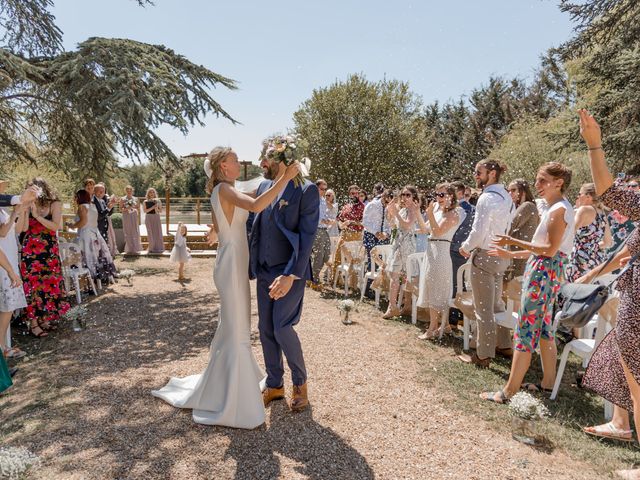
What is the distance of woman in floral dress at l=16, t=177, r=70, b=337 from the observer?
6.27 metres

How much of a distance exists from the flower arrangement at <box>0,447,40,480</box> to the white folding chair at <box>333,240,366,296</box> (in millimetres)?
6861

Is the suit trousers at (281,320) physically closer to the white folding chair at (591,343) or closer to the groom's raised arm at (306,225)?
the groom's raised arm at (306,225)

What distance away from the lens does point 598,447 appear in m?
3.50

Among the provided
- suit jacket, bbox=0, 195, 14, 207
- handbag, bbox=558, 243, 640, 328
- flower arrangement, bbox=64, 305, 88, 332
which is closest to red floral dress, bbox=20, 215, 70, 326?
flower arrangement, bbox=64, 305, 88, 332

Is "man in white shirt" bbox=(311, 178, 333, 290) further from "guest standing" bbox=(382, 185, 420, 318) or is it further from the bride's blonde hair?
the bride's blonde hair

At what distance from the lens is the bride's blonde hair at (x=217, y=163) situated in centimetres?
364

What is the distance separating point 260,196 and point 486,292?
2897 millimetres

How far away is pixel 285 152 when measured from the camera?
3.62 metres

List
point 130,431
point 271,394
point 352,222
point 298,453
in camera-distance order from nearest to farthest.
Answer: point 298,453 → point 130,431 → point 271,394 → point 352,222

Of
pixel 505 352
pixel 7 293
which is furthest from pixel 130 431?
pixel 505 352

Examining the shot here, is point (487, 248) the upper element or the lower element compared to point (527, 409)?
upper

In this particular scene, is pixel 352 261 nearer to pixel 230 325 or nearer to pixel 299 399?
pixel 299 399

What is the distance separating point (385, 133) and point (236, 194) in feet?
90.3

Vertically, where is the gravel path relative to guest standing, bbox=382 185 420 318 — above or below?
below
